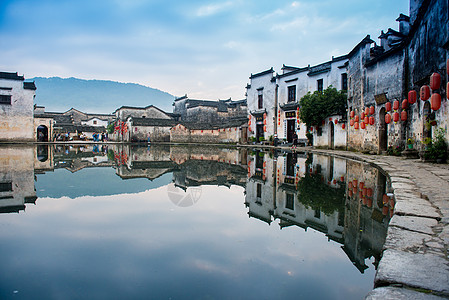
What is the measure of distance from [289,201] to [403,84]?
10.9m

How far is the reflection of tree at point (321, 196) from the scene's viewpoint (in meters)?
4.41

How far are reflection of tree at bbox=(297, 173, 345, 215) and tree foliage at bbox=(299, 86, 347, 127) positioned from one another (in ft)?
51.3

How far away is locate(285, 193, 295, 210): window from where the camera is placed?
4.58m

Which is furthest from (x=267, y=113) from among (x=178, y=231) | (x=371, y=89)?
(x=178, y=231)

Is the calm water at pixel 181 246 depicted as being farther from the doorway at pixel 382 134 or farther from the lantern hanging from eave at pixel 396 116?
the doorway at pixel 382 134

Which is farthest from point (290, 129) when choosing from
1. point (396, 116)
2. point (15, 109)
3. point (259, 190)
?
point (15, 109)

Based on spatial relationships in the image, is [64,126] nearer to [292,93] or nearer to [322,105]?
[292,93]

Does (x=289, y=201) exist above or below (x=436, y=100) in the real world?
below

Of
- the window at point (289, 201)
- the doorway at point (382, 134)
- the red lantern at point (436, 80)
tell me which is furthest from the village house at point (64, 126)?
the red lantern at point (436, 80)

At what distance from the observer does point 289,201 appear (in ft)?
16.1

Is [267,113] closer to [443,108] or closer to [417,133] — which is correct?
[417,133]

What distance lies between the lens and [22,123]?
29.4 m

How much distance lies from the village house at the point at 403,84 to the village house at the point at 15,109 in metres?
29.9

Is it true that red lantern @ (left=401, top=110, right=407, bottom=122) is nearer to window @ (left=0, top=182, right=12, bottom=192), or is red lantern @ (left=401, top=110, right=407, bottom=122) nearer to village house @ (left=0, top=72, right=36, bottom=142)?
window @ (left=0, top=182, right=12, bottom=192)
